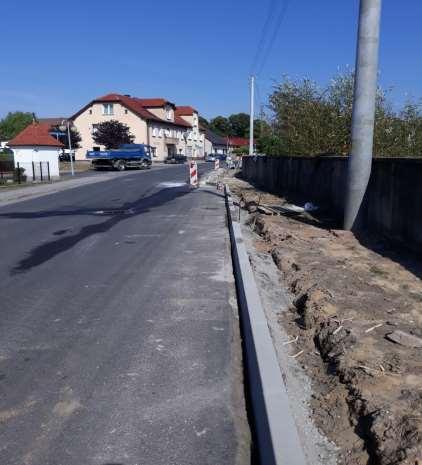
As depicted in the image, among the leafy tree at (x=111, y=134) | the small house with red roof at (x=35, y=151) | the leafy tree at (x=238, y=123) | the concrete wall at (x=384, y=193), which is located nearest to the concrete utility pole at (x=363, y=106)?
the concrete wall at (x=384, y=193)

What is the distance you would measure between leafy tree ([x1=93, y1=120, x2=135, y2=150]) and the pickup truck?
1700cm

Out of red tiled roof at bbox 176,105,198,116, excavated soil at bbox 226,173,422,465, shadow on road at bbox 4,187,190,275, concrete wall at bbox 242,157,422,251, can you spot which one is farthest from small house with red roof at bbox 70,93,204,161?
excavated soil at bbox 226,173,422,465

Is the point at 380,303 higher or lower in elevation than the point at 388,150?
lower

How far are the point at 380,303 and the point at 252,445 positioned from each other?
3127mm

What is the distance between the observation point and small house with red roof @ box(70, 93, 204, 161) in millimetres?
79062

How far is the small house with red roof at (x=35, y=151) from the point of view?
37075 millimetres

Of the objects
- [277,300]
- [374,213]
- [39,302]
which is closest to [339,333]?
[277,300]

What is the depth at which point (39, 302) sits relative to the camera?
674 centimetres

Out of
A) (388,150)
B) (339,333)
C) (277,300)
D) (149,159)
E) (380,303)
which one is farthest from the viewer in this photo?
(149,159)

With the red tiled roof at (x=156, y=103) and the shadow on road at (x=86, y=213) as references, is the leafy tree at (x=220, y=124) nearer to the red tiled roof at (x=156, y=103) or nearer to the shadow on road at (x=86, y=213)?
the red tiled roof at (x=156, y=103)

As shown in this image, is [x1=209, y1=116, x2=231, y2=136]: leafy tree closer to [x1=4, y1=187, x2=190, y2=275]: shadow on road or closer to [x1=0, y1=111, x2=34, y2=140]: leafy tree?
[x1=0, y1=111, x2=34, y2=140]: leafy tree

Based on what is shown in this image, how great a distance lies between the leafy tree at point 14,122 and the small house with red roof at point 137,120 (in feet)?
170

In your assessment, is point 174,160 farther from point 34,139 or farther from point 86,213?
point 86,213

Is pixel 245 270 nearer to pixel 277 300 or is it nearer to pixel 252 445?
pixel 277 300
